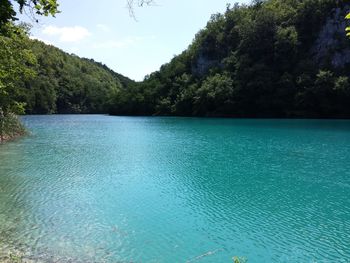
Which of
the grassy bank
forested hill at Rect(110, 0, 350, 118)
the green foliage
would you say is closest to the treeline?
forested hill at Rect(110, 0, 350, 118)

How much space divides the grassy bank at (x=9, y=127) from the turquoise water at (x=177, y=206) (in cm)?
619

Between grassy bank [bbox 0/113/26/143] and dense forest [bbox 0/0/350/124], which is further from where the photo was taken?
dense forest [bbox 0/0/350/124]

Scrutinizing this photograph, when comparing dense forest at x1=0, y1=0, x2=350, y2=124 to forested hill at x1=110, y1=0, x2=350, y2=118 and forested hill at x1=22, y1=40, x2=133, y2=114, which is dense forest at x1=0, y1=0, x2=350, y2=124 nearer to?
forested hill at x1=110, y1=0, x2=350, y2=118

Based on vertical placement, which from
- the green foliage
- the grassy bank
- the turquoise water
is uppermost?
the green foliage

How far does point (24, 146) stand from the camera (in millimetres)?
31578

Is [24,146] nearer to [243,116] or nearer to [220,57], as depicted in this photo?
[243,116]

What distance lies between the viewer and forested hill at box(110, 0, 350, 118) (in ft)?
239

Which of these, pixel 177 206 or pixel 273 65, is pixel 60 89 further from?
pixel 177 206

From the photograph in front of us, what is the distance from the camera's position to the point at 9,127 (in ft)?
115

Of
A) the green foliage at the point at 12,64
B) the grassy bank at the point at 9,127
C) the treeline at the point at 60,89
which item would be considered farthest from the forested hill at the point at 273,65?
A: the green foliage at the point at 12,64

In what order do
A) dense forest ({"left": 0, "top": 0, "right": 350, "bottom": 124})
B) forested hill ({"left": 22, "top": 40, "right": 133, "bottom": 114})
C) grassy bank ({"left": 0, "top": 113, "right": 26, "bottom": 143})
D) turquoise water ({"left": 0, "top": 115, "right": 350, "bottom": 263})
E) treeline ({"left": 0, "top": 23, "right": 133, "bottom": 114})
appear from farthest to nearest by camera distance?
forested hill ({"left": 22, "top": 40, "right": 133, "bottom": 114}) < treeline ({"left": 0, "top": 23, "right": 133, "bottom": 114}) < dense forest ({"left": 0, "top": 0, "right": 350, "bottom": 124}) < grassy bank ({"left": 0, "top": 113, "right": 26, "bottom": 143}) < turquoise water ({"left": 0, "top": 115, "right": 350, "bottom": 263})

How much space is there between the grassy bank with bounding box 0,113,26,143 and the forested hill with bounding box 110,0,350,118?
2080 inches

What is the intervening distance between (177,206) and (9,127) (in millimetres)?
25975

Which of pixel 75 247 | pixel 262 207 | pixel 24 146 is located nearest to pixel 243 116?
pixel 24 146
